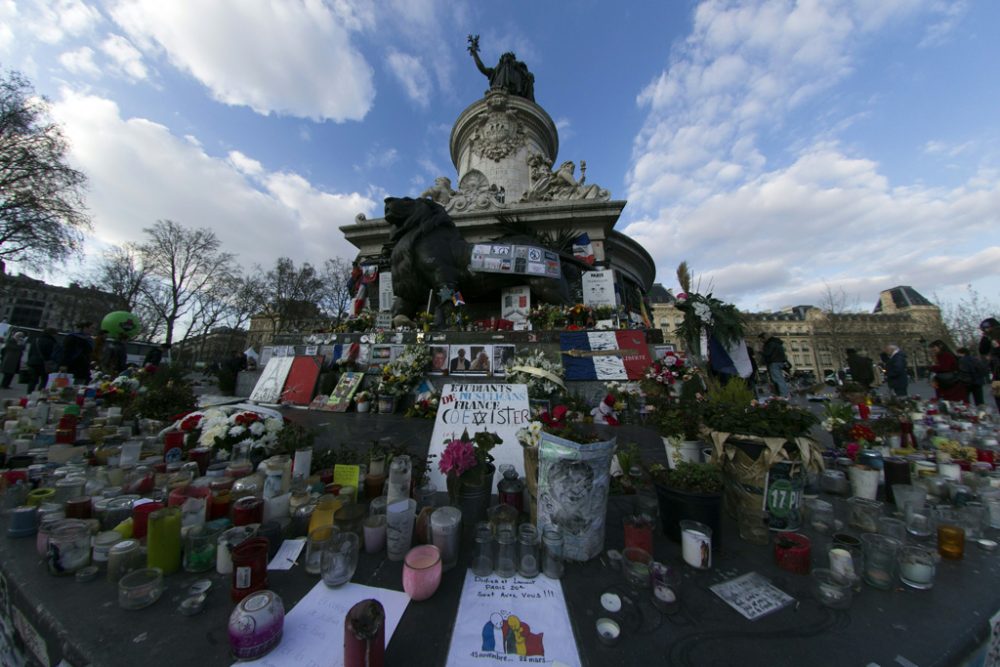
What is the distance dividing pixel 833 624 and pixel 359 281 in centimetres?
1397

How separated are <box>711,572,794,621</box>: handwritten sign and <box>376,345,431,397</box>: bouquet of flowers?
5.85 m

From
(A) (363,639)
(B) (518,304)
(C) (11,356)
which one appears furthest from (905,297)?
(C) (11,356)

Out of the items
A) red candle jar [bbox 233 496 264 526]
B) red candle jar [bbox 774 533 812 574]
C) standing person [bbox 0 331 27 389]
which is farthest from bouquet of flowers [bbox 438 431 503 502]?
standing person [bbox 0 331 27 389]

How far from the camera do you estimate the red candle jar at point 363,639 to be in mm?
1189

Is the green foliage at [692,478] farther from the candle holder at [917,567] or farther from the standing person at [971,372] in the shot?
the standing person at [971,372]

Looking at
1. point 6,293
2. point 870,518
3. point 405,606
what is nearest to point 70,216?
point 6,293

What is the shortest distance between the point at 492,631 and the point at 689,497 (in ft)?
4.73

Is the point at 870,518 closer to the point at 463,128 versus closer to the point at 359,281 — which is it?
the point at 359,281

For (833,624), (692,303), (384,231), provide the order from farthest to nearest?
1. (384,231)
2. (692,303)
3. (833,624)

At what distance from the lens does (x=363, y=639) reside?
1190mm

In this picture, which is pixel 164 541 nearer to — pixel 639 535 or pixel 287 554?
pixel 287 554

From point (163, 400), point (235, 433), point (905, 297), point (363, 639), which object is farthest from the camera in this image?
point (905, 297)

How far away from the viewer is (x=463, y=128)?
16.3m

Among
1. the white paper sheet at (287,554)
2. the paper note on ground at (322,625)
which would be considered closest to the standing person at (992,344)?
the paper note on ground at (322,625)
